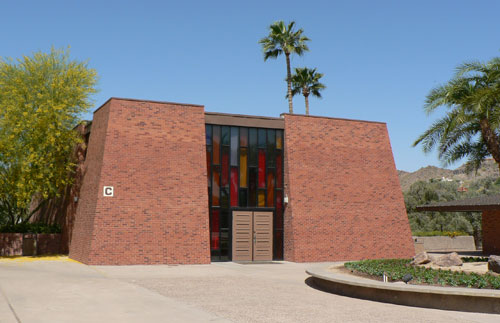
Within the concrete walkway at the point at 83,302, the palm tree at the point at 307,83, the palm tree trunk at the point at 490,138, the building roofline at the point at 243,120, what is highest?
the palm tree at the point at 307,83

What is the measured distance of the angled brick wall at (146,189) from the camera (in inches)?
843

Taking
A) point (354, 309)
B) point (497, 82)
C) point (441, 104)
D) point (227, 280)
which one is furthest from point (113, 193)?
point (497, 82)

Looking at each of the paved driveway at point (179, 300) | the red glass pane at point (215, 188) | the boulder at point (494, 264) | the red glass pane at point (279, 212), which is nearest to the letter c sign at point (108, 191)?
the paved driveway at point (179, 300)

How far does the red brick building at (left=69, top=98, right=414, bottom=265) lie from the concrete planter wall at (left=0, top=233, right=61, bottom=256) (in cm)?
311

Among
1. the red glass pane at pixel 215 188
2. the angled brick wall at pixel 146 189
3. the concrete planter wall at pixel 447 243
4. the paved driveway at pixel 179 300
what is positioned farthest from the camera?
the concrete planter wall at pixel 447 243

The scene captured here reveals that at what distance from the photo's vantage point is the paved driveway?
33.6 ft

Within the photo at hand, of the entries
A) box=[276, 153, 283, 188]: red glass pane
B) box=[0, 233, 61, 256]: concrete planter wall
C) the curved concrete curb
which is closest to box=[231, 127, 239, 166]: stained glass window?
box=[276, 153, 283, 188]: red glass pane

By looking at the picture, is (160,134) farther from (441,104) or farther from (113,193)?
(441,104)

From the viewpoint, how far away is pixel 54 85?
23.8 m

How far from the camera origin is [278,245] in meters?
25.1

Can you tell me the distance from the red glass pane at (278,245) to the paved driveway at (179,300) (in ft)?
21.5

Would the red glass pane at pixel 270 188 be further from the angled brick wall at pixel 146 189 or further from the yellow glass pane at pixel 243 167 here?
the angled brick wall at pixel 146 189

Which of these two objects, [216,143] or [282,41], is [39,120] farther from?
[282,41]

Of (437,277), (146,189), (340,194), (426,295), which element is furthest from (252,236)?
(426,295)
